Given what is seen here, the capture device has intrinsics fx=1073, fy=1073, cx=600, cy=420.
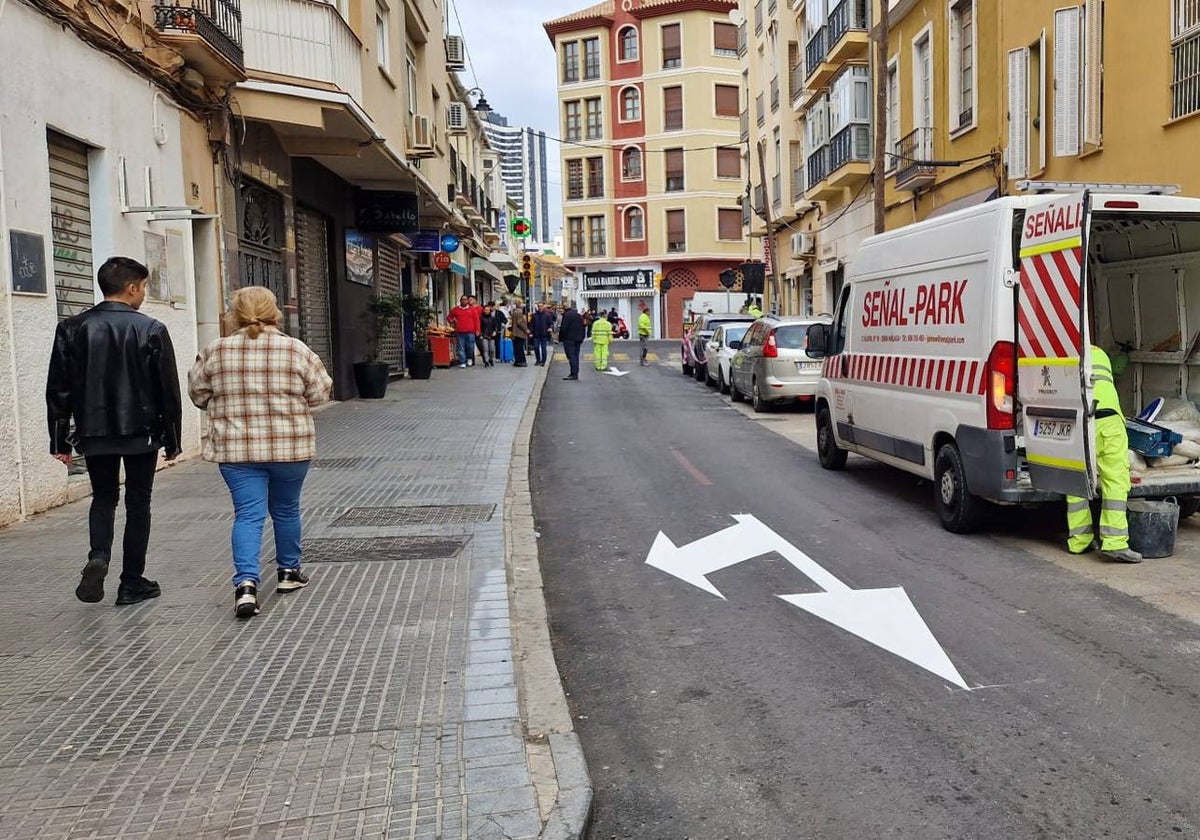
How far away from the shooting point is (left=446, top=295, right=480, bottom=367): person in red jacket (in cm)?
2961

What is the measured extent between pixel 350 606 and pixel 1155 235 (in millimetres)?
6969

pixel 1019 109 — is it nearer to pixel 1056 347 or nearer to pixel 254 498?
pixel 1056 347

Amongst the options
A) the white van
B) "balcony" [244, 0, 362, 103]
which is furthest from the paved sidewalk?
"balcony" [244, 0, 362, 103]

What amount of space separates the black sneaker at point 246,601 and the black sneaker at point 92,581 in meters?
0.74

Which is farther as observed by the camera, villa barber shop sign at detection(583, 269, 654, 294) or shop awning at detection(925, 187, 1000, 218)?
villa barber shop sign at detection(583, 269, 654, 294)

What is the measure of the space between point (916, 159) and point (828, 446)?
12882 millimetres

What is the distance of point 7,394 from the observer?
7879 millimetres

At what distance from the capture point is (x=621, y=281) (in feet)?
206

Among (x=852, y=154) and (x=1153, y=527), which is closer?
(x=1153, y=527)

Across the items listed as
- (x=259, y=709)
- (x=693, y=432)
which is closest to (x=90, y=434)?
(x=259, y=709)

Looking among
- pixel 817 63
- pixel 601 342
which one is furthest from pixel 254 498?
pixel 817 63

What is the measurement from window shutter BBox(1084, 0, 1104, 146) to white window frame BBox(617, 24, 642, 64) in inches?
1935

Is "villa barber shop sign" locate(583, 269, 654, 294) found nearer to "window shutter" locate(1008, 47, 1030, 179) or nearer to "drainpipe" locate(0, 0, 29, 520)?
"window shutter" locate(1008, 47, 1030, 179)

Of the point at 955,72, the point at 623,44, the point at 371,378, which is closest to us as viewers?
the point at 371,378
